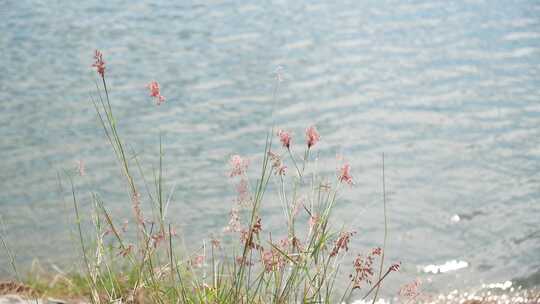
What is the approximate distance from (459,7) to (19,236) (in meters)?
8.20

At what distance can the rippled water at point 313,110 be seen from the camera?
20.6 ft

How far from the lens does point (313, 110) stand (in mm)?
8859

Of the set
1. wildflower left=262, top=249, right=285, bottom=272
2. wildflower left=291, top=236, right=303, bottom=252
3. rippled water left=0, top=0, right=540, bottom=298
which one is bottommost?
rippled water left=0, top=0, right=540, bottom=298

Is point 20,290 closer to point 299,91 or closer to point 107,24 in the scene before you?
point 299,91

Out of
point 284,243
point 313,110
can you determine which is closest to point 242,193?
point 284,243

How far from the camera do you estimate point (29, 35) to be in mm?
12039

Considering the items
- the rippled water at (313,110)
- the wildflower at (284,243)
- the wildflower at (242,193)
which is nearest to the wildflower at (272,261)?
the wildflower at (284,243)

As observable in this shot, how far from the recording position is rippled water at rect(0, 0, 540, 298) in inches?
247

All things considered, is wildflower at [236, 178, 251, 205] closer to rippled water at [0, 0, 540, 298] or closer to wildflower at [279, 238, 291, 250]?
wildflower at [279, 238, 291, 250]

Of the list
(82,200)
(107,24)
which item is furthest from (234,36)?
(82,200)

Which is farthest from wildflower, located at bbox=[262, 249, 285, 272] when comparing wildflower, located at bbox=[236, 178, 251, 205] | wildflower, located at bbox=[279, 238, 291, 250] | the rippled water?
the rippled water

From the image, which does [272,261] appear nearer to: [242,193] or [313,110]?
[242,193]

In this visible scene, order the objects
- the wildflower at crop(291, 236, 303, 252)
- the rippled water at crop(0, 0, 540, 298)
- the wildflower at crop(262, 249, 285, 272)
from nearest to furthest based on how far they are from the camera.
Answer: the wildflower at crop(291, 236, 303, 252) → the wildflower at crop(262, 249, 285, 272) → the rippled water at crop(0, 0, 540, 298)

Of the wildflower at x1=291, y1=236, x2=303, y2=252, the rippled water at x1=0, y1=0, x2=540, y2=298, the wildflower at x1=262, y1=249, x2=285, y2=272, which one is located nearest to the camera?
the wildflower at x1=291, y1=236, x2=303, y2=252
